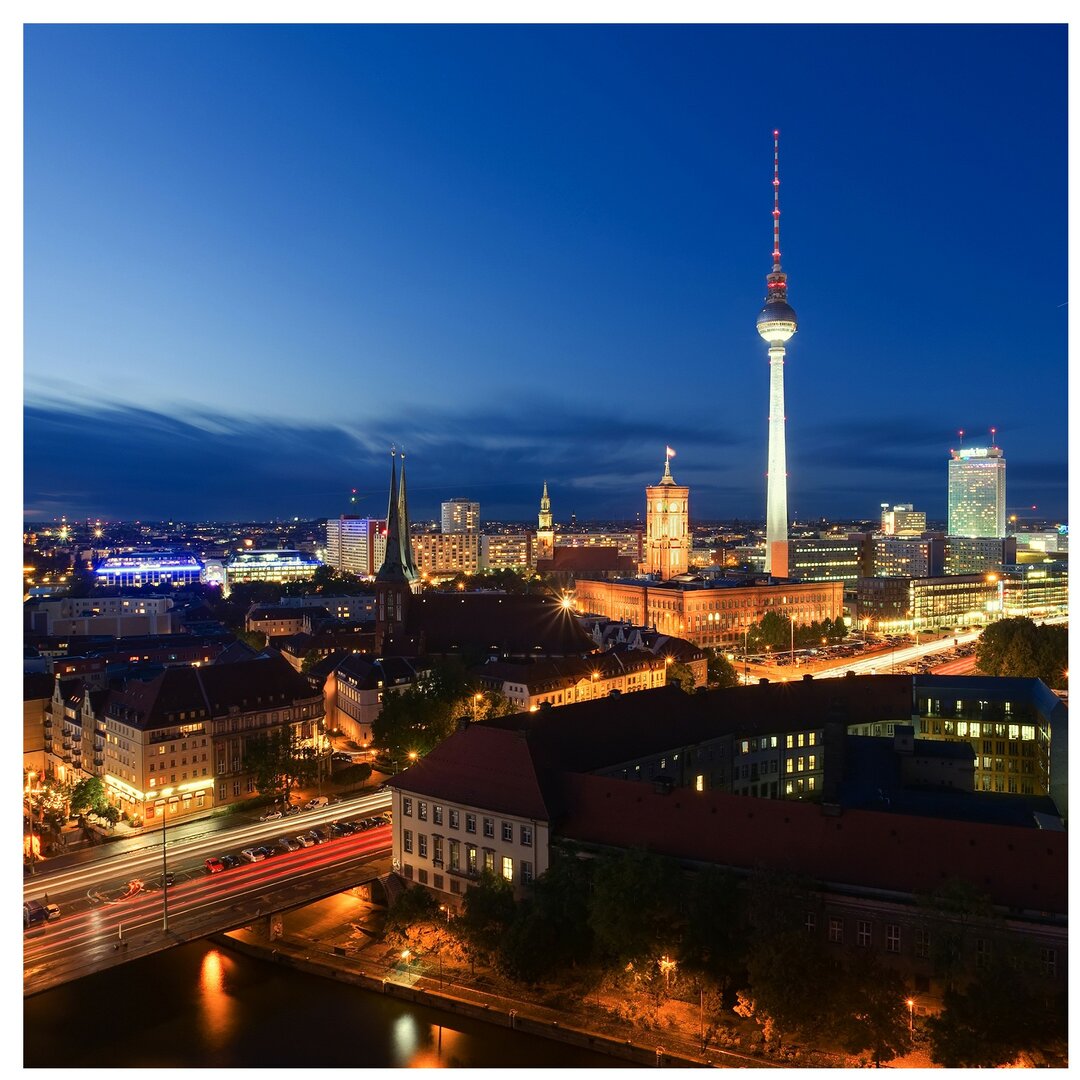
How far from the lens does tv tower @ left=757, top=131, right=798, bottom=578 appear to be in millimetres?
139250

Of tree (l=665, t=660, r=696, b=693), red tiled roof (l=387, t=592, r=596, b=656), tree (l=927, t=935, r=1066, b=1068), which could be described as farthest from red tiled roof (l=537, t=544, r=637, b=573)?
tree (l=927, t=935, r=1066, b=1068)

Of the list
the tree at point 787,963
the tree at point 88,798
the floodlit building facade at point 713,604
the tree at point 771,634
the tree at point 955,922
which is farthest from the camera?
the floodlit building facade at point 713,604

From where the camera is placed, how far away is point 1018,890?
2316 cm

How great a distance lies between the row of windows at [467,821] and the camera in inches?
1146

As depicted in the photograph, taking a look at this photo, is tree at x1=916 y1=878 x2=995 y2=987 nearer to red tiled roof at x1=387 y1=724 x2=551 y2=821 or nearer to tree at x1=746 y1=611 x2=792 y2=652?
red tiled roof at x1=387 y1=724 x2=551 y2=821

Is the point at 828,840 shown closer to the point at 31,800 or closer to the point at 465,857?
the point at 465,857

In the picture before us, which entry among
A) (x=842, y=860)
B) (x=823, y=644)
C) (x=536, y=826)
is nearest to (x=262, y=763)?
(x=536, y=826)

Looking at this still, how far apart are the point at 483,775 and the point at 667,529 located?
100011mm

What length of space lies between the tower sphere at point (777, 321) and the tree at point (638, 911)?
12669 centimetres

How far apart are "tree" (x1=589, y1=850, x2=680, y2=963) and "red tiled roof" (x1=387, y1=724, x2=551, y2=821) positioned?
4.28m

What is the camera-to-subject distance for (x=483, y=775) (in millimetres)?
31031

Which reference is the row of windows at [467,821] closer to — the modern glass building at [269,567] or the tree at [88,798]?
the tree at [88,798]

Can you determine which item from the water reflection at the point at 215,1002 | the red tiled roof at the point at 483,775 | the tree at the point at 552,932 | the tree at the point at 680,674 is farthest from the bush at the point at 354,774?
the tree at the point at 680,674
